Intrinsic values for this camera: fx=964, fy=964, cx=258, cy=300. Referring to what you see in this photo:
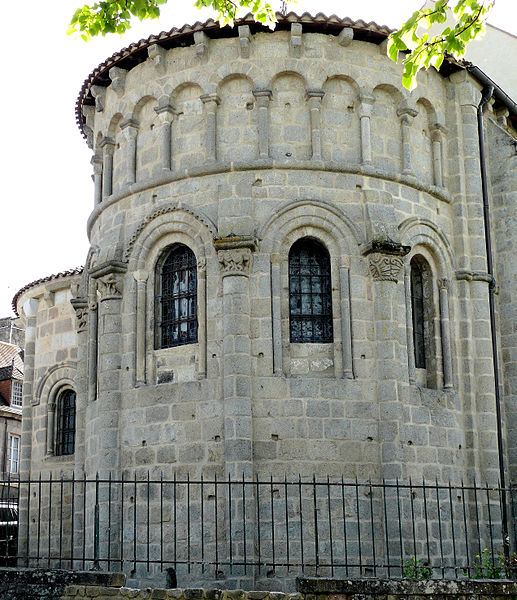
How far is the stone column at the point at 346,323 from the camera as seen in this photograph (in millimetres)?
15859

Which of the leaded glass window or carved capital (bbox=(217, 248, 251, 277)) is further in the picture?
the leaded glass window

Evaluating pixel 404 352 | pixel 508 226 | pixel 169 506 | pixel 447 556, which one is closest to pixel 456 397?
pixel 404 352

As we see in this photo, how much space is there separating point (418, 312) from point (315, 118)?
3.96m

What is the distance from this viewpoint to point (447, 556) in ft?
52.3

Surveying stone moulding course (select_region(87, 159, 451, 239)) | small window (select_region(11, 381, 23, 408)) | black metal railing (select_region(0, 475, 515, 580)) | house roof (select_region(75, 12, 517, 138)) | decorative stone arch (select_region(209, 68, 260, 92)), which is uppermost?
house roof (select_region(75, 12, 517, 138))

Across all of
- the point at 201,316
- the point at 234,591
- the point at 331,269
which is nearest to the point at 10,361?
the point at 201,316

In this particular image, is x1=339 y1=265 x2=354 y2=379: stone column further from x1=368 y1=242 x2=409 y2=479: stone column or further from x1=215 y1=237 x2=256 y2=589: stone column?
x1=215 y1=237 x2=256 y2=589: stone column

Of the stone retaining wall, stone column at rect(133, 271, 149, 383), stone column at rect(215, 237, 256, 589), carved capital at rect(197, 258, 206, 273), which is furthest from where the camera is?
stone column at rect(133, 271, 149, 383)

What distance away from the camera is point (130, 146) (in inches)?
712

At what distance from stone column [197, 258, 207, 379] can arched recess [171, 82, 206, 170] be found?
1993 millimetres

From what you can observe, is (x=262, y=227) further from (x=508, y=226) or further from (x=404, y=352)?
(x=508, y=226)

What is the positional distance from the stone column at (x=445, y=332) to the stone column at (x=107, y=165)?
655 cm

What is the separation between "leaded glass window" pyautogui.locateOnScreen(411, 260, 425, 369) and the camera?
56.6ft

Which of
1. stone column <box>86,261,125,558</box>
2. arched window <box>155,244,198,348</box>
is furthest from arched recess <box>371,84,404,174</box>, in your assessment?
stone column <box>86,261,125,558</box>
